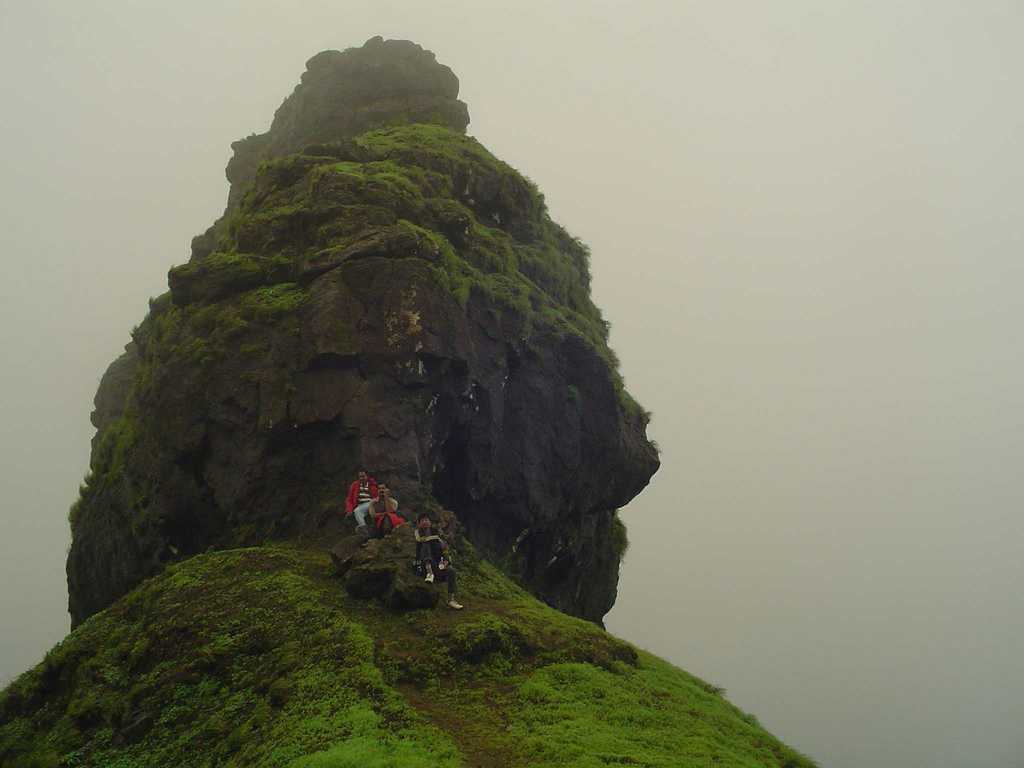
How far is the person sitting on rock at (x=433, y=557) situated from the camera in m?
21.8

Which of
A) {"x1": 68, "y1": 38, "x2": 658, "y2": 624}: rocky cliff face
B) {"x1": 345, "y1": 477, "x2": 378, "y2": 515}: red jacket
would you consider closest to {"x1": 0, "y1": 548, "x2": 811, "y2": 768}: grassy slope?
{"x1": 345, "y1": 477, "x2": 378, "y2": 515}: red jacket

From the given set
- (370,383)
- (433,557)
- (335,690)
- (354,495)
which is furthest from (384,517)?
(335,690)

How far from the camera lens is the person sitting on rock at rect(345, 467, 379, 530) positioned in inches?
938

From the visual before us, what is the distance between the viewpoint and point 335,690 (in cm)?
1653

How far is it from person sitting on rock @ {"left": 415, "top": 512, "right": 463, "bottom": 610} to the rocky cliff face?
4.40m

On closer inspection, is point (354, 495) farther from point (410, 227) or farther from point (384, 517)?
point (410, 227)

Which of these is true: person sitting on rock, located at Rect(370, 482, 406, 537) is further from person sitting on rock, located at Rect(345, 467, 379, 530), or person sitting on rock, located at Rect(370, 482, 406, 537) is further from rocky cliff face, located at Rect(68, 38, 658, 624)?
rocky cliff face, located at Rect(68, 38, 658, 624)

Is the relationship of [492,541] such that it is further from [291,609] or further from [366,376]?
[291,609]

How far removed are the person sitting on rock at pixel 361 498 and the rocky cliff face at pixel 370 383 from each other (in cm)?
183

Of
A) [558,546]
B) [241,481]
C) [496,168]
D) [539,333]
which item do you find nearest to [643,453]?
[558,546]

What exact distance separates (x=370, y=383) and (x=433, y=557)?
838 centimetres

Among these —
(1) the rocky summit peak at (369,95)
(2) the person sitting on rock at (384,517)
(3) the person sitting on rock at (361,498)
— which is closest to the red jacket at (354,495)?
(3) the person sitting on rock at (361,498)

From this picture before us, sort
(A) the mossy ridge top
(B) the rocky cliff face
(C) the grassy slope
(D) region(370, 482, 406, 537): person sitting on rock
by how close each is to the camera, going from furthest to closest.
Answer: (A) the mossy ridge top → (B) the rocky cliff face → (D) region(370, 482, 406, 537): person sitting on rock → (C) the grassy slope

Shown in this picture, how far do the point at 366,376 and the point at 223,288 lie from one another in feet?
25.0
